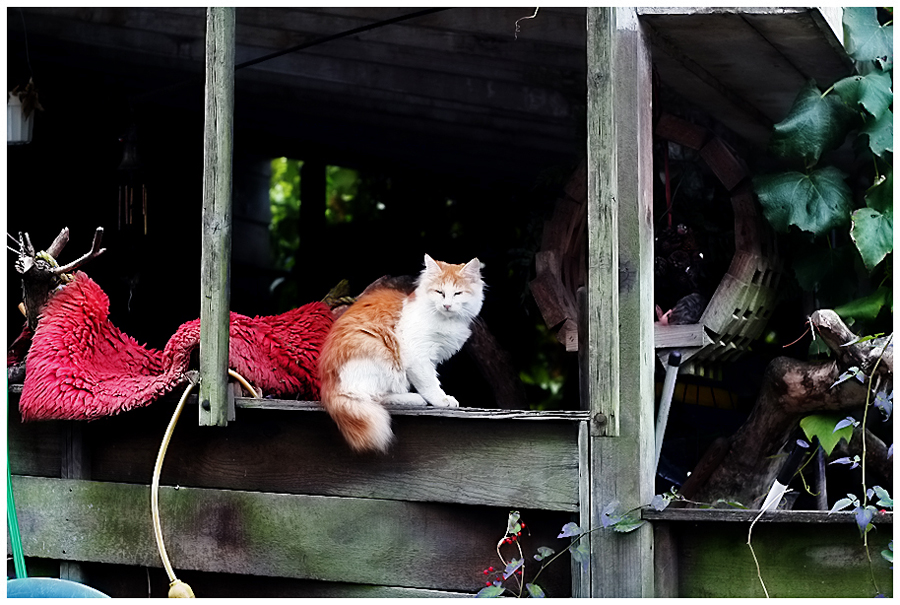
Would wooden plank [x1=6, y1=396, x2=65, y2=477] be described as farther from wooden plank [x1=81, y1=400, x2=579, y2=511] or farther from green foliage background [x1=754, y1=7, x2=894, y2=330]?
green foliage background [x1=754, y1=7, x2=894, y2=330]

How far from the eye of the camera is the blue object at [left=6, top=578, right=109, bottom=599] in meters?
2.21

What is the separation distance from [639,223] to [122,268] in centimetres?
273

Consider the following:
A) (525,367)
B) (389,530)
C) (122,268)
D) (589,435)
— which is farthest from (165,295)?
(589,435)

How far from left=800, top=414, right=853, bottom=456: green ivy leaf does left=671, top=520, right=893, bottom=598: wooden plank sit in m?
0.50

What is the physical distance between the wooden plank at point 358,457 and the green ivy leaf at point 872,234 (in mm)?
1089

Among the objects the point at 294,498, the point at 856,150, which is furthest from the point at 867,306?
the point at 294,498

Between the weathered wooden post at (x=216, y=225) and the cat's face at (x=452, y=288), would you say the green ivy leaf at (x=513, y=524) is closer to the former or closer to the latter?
the cat's face at (x=452, y=288)

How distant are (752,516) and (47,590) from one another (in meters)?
1.71

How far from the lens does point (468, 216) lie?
5.05 m

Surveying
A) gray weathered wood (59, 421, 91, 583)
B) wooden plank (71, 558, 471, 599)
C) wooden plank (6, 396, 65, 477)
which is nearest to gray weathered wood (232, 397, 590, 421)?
wooden plank (71, 558, 471, 599)

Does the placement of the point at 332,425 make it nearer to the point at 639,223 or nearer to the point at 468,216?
the point at 639,223

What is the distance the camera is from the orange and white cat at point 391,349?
2.46m

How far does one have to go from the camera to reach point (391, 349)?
266 cm

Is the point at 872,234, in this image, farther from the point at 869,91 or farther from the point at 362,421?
the point at 362,421
